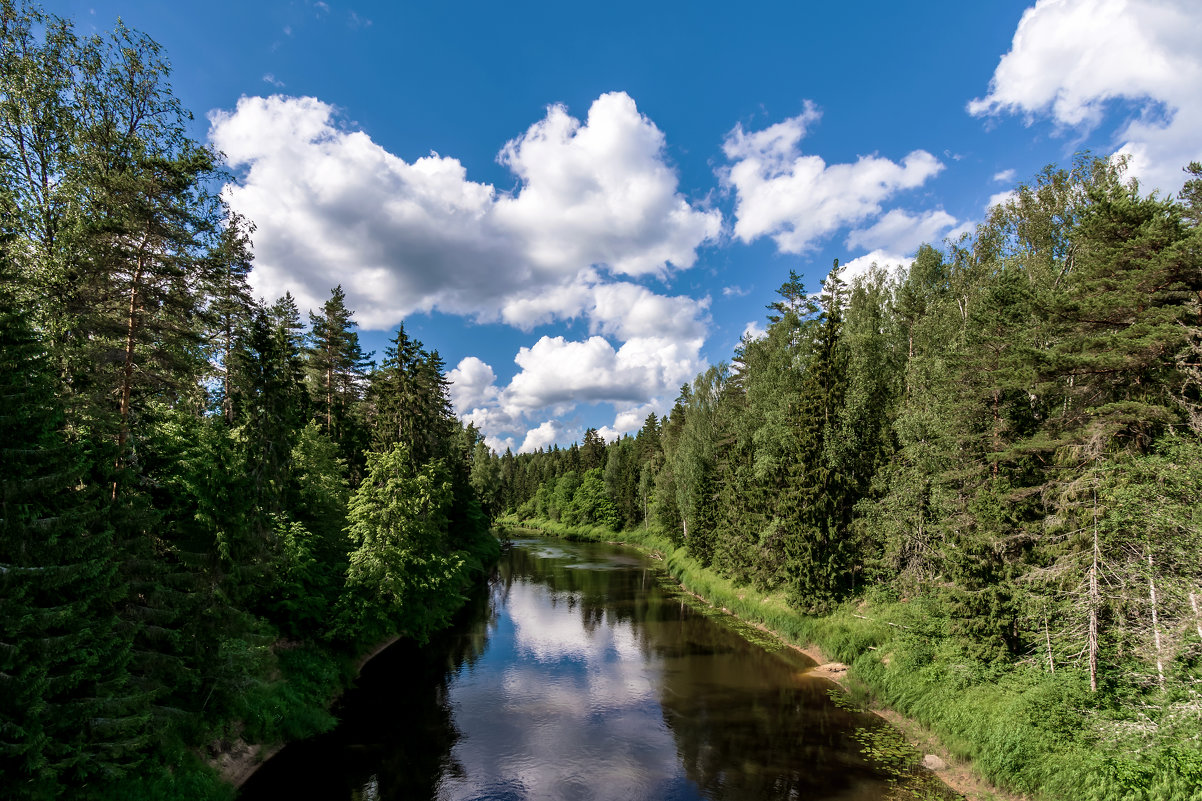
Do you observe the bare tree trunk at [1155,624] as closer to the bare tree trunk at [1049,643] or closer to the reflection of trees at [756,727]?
the bare tree trunk at [1049,643]

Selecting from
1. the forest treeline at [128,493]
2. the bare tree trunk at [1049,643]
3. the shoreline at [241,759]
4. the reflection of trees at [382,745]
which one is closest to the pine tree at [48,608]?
the forest treeline at [128,493]

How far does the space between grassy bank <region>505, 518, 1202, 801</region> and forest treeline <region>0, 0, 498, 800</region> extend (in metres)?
23.0

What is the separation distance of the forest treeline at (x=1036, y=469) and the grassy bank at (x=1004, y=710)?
0.10 meters

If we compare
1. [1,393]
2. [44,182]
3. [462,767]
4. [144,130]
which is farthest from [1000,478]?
[44,182]

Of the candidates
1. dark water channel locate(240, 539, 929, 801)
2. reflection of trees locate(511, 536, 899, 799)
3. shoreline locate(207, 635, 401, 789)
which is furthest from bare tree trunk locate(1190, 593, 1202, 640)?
shoreline locate(207, 635, 401, 789)

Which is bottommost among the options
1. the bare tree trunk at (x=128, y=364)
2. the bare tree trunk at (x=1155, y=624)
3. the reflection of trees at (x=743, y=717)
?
the reflection of trees at (x=743, y=717)

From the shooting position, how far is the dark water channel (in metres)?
17.5

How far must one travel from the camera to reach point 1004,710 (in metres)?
17.5

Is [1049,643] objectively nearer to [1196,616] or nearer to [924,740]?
[924,740]

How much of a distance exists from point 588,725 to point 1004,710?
1490 centimetres

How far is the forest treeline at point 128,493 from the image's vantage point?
402 inches

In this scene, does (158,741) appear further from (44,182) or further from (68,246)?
(44,182)

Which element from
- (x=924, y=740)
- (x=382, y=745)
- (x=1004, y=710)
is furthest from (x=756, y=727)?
(x=382, y=745)

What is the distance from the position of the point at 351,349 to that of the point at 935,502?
44714mm
